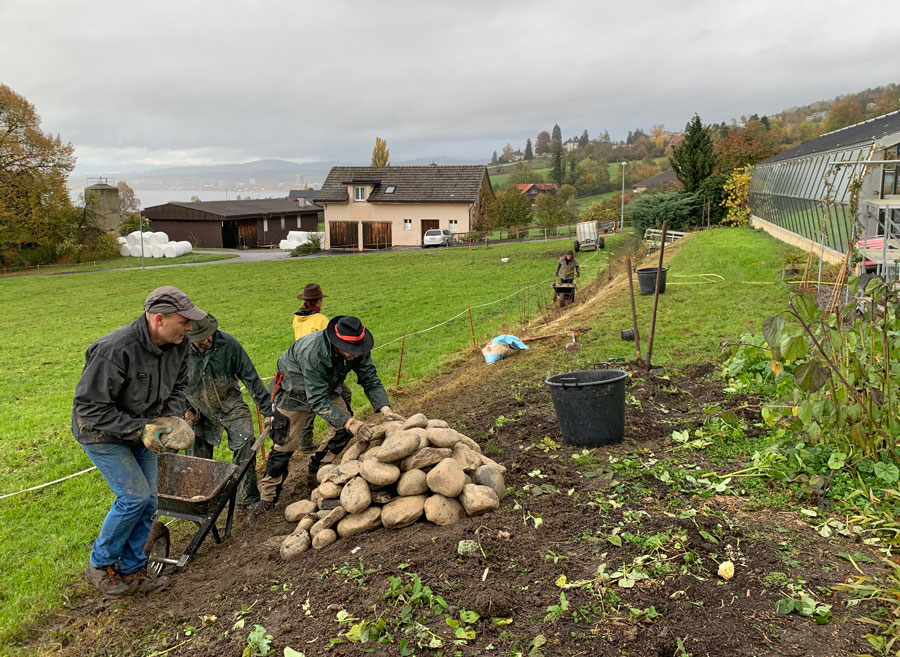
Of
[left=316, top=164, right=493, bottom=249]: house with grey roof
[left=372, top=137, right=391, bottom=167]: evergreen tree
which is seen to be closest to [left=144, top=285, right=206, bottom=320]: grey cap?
[left=316, top=164, right=493, bottom=249]: house with grey roof

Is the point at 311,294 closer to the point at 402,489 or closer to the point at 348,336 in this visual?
the point at 348,336

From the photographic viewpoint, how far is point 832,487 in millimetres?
4730

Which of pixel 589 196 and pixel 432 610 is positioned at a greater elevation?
pixel 589 196

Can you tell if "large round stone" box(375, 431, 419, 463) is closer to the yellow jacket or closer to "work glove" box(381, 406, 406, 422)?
"work glove" box(381, 406, 406, 422)

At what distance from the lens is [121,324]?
19.6 metres

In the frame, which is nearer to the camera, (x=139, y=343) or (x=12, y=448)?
(x=139, y=343)

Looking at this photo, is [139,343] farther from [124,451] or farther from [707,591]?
[707,591]

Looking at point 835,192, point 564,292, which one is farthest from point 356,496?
point 835,192

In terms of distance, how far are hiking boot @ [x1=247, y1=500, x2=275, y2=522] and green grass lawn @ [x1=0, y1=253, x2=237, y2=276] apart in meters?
40.2

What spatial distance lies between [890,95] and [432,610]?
91.8 meters

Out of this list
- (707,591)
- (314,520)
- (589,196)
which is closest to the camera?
(707,591)

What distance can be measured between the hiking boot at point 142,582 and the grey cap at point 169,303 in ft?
6.14

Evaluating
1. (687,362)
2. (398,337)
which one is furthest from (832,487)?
(398,337)

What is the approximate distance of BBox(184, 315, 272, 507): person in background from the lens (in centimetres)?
599
